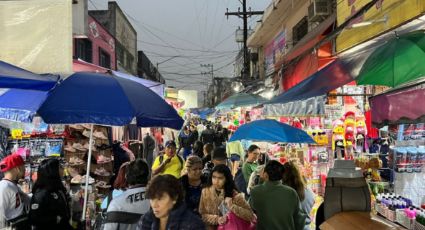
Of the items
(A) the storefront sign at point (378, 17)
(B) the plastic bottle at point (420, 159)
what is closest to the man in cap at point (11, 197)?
(A) the storefront sign at point (378, 17)

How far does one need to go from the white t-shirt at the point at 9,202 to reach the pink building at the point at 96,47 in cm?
1043

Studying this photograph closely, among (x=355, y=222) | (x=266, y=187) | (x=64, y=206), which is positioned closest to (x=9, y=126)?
(x=64, y=206)

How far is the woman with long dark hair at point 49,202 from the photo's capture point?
192 inches

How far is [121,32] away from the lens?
2884 cm

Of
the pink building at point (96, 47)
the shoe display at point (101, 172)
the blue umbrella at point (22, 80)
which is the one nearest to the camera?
the blue umbrella at point (22, 80)

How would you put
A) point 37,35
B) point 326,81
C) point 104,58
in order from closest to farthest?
point 326,81
point 37,35
point 104,58

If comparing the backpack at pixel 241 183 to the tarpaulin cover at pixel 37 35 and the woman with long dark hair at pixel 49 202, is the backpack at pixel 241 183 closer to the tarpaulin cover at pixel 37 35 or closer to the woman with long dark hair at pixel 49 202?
the woman with long dark hair at pixel 49 202

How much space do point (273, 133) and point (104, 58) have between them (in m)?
15.3

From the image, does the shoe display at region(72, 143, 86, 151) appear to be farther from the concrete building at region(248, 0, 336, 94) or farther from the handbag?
the concrete building at region(248, 0, 336, 94)

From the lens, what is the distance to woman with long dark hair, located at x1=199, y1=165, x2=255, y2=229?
4711 millimetres

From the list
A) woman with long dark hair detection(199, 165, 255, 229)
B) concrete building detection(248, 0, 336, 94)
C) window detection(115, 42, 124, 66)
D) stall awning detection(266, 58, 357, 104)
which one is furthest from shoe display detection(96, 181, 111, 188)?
window detection(115, 42, 124, 66)

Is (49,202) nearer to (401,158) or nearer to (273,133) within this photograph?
(273,133)

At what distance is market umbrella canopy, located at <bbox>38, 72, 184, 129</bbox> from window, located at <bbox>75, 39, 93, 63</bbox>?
12591 mm

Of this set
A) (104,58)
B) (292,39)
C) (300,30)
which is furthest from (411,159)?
(104,58)
